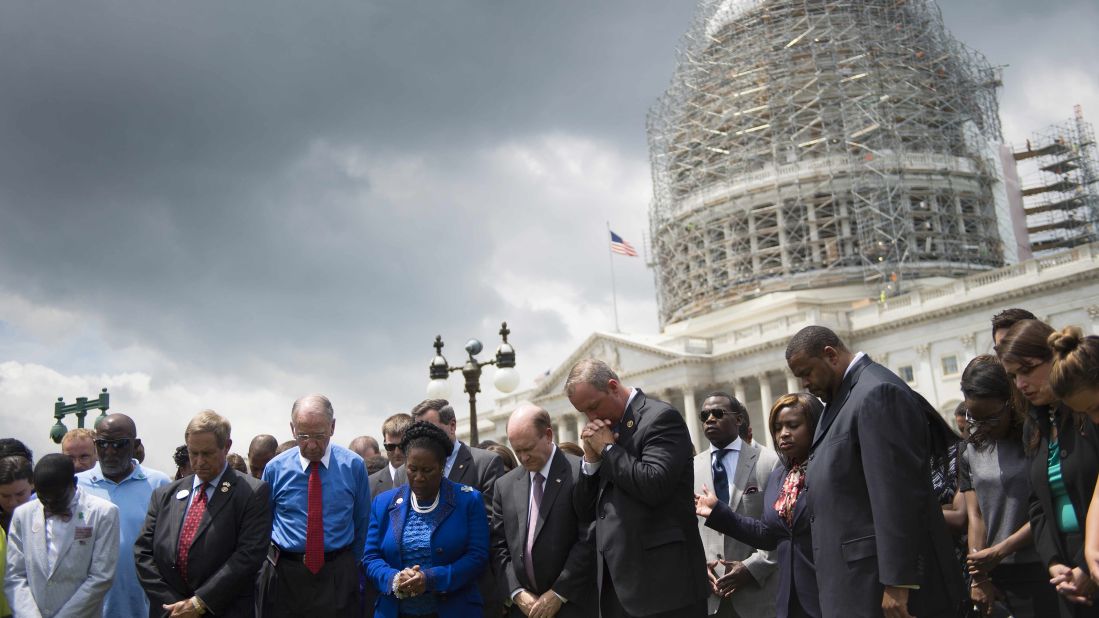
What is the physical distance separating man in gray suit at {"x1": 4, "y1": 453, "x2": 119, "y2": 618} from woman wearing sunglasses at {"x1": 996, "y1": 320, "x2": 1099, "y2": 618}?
264 inches

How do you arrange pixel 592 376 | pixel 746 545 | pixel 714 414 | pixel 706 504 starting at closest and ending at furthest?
pixel 592 376 < pixel 706 504 < pixel 746 545 < pixel 714 414

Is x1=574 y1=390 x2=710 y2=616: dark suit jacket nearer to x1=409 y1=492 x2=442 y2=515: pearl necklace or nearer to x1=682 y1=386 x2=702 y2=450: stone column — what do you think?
x1=409 y1=492 x2=442 y2=515: pearl necklace

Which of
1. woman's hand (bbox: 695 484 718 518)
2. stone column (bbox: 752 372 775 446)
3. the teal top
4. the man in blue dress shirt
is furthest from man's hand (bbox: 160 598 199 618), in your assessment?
stone column (bbox: 752 372 775 446)

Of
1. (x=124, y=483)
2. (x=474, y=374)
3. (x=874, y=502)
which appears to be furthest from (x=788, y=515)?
(x=474, y=374)

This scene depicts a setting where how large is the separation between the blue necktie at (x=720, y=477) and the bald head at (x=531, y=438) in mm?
1977

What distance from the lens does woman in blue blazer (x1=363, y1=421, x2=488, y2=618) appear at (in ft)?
22.9

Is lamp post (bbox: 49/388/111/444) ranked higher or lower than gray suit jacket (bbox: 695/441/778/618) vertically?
higher

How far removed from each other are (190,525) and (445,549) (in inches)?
78.6

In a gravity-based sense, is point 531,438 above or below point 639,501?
above

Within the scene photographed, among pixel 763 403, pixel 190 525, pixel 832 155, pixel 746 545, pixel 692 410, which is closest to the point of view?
pixel 190 525

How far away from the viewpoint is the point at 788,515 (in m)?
6.45

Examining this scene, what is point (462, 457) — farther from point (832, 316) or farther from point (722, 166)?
point (722, 166)

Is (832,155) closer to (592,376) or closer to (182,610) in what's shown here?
(592,376)

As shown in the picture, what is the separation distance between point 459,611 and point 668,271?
58439 mm
